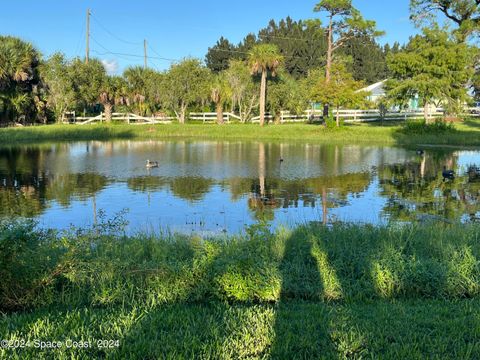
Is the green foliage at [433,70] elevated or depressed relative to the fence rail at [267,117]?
elevated

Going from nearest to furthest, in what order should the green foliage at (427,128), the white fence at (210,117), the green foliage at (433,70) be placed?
the green foliage at (427,128)
the green foliage at (433,70)
the white fence at (210,117)

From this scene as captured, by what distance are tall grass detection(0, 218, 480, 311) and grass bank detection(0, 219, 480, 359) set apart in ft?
0.05

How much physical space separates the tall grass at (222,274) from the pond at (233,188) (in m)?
2.60

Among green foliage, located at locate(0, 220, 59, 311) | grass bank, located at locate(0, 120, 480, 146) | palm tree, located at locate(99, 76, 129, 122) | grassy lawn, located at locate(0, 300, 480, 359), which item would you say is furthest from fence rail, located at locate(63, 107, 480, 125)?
grassy lawn, located at locate(0, 300, 480, 359)

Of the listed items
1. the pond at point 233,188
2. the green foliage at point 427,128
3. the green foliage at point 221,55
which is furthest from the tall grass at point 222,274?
the green foliage at point 221,55

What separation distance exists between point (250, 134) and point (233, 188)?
89.2 feet

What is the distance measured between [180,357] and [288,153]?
89.7 ft

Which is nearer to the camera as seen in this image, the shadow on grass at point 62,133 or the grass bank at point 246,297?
the grass bank at point 246,297

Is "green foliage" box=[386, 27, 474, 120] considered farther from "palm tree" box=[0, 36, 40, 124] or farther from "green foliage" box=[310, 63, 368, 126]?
"palm tree" box=[0, 36, 40, 124]

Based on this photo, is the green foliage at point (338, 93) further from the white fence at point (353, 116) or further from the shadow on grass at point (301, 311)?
the shadow on grass at point (301, 311)

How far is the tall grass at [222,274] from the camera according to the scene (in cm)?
588

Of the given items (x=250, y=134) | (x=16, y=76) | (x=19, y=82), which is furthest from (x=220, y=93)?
(x=16, y=76)

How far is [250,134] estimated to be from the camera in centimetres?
4522

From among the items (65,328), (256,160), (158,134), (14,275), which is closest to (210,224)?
(14,275)
